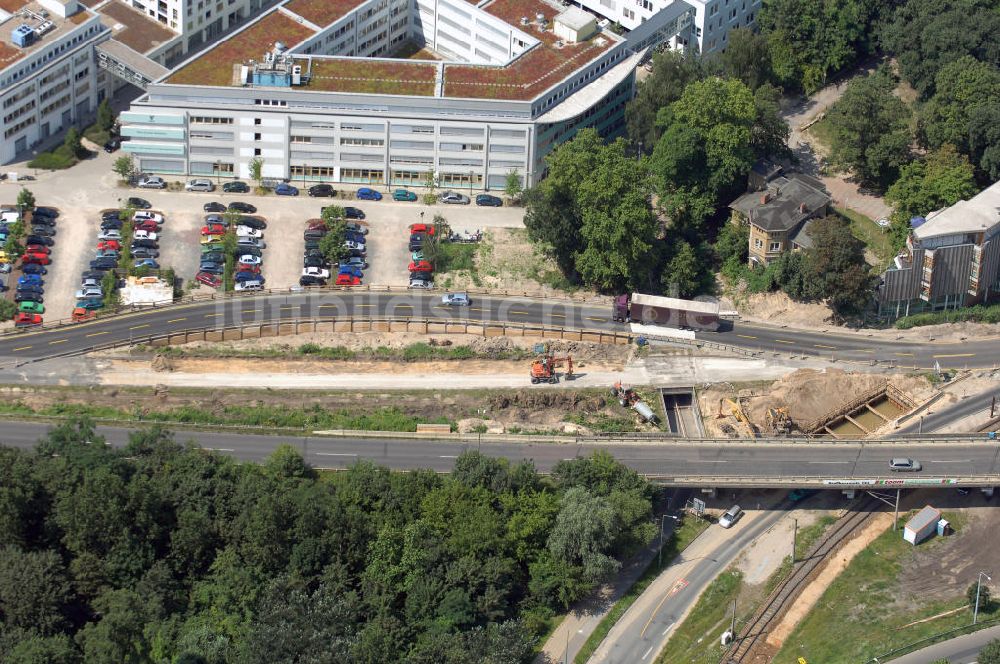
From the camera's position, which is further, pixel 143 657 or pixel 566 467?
pixel 566 467

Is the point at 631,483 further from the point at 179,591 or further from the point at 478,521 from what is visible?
the point at 179,591

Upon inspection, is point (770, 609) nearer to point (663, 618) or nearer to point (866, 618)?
point (866, 618)

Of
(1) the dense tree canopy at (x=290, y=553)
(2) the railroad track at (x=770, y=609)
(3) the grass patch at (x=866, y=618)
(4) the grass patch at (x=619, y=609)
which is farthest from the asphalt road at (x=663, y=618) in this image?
(3) the grass patch at (x=866, y=618)

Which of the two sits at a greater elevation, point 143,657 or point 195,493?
point 195,493

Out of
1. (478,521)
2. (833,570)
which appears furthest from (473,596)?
(833,570)

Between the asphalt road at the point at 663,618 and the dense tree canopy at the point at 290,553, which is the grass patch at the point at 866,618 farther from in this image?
the dense tree canopy at the point at 290,553

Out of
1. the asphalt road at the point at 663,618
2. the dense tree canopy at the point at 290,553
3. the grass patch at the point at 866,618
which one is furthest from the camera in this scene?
the asphalt road at the point at 663,618
